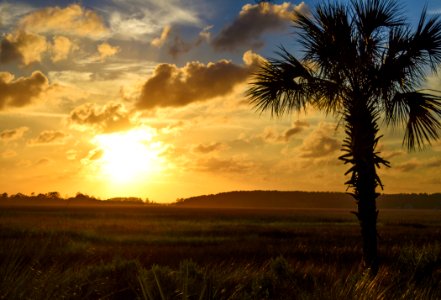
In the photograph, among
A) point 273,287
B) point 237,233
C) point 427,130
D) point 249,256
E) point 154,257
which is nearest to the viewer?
point 273,287

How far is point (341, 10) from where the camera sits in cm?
1372

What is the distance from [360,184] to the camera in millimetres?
13891

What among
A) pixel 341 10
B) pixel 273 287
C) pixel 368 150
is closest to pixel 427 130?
pixel 368 150

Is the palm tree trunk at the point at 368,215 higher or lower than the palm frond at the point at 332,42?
lower

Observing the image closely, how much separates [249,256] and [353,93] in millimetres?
11283

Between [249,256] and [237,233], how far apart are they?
59.8 feet

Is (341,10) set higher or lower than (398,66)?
higher

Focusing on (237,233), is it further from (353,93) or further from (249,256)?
(353,93)

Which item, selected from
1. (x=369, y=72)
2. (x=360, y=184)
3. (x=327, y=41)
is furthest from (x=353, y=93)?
(x=360, y=184)

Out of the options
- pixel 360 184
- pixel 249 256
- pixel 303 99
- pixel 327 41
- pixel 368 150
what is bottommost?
pixel 249 256

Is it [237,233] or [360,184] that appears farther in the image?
[237,233]

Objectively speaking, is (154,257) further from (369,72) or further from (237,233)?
(237,233)

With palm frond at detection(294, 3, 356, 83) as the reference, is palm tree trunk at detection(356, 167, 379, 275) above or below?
below

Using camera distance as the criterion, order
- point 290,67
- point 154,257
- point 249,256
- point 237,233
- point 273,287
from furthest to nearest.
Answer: point 237,233 < point 249,256 < point 154,257 < point 290,67 < point 273,287
